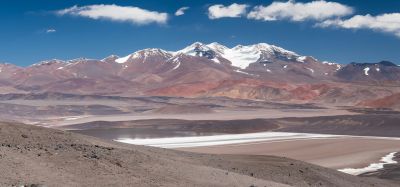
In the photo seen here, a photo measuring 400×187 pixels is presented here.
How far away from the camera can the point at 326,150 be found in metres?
50.8

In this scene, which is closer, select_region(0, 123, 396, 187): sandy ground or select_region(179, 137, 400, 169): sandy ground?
select_region(0, 123, 396, 187): sandy ground

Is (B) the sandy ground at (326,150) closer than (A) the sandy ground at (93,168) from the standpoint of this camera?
No

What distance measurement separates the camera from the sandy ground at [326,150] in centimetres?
4419

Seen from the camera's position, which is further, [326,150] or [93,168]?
[326,150]

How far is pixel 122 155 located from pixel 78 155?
65.7 inches

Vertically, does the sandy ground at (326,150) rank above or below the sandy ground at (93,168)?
below

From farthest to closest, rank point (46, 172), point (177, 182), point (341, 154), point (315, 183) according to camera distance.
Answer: point (341, 154) < point (315, 183) < point (177, 182) < point (46, 172)

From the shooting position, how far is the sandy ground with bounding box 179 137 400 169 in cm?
4419

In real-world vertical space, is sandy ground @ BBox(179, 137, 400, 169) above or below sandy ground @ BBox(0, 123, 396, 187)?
below

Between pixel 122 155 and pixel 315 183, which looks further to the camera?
pixel 315 183

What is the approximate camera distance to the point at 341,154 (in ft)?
157

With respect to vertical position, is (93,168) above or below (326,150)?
above

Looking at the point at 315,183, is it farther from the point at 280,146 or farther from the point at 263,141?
the point at 263,141

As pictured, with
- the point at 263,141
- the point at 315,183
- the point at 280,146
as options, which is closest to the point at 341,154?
the point at 280,146
